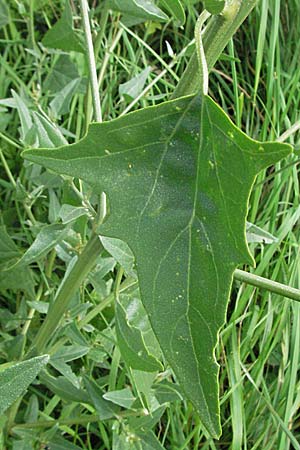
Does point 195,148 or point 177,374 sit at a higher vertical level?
point 195,148

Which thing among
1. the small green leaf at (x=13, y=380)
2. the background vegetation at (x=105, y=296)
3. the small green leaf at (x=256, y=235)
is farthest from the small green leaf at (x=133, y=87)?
the small green leaf at (x=13, y=380)


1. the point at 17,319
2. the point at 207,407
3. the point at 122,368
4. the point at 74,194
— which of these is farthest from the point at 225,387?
the point at 207,407

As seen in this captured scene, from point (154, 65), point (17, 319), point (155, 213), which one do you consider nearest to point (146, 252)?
point (155, 213)

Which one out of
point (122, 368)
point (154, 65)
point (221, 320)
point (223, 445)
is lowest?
point (223, 445)

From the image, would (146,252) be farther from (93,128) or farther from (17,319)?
(17,319)

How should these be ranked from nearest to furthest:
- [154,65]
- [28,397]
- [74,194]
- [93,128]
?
[93,128] → [74,194] → [28,397] → [154,65]

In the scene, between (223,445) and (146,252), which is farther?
(223,445)

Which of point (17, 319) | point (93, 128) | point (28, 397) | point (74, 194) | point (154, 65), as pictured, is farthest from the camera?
point (154, 65)
